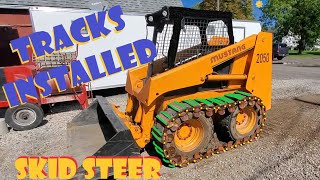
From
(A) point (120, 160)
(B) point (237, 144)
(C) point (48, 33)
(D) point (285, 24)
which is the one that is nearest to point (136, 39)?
(C) point (48, 33)

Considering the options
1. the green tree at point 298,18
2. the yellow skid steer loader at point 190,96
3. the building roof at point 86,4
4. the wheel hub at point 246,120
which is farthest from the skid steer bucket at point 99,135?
the green tree at point 298,18

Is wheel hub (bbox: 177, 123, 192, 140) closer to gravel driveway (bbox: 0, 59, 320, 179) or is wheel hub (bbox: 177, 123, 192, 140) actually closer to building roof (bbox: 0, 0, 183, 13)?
gravel driveway (bbox: 0, 59, 320, 179)

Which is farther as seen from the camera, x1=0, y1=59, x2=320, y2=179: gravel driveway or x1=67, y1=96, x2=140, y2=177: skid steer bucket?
x1=0, y1=59, x2=320, y2=179: gravel driveway

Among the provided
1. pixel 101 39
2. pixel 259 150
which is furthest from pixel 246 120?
pixel 101 39

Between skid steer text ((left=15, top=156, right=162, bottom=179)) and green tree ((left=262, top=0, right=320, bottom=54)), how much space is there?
36408mm

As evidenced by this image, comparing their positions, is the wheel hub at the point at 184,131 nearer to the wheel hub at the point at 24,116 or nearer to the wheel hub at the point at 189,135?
the wheel hub at the point at 189,135

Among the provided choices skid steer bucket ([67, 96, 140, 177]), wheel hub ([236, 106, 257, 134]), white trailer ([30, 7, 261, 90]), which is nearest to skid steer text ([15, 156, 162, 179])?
skid steer bucket ([67, 96, 140, 177])

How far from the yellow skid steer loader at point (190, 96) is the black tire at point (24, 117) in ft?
5.14

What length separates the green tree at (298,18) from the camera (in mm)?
33281

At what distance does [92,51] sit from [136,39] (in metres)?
1.67

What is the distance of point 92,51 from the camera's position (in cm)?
878

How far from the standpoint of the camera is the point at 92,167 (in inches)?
138

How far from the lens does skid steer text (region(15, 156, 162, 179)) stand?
3.52 m

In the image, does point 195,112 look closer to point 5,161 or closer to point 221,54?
point 221,54
